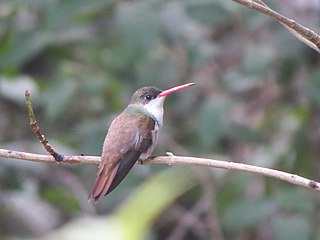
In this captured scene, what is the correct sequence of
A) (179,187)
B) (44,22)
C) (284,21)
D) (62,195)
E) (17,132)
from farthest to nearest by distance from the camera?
1. (17,132)
2. (62,195)
3. (44,22)
4. (284,21)
5. (179,187)

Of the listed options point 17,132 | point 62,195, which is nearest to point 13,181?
point 62,195

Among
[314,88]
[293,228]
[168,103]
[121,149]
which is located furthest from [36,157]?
[168,103]

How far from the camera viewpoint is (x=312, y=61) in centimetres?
573

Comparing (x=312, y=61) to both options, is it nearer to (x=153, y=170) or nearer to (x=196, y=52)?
(x=196, y=52)

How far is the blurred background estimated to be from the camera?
5.27 metres

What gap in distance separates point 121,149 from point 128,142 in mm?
96

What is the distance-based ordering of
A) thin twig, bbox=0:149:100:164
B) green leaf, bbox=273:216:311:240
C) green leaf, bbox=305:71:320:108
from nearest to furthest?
thin twig, bbox=0:149:100:164
green leaf, bbox=273:216:311:240
green leaf, bbox=305:71:320:108

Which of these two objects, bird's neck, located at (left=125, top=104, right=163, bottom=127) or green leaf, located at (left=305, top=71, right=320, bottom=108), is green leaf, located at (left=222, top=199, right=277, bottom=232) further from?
bird's neck, located at (left=125, top=104, right=163, bottom=127)

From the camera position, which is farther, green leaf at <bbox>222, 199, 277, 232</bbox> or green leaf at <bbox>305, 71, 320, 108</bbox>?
green leaf at <bbox>305, 71, 320, 108</bbox>

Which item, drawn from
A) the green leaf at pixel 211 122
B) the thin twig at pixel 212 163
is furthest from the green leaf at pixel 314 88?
the thin twig at pixel 212 163

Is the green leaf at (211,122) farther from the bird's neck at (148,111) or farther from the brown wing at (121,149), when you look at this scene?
the brown wing at (121,149)

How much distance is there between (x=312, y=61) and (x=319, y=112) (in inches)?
20.1

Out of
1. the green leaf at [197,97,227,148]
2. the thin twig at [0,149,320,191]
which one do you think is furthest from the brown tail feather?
the green leaf at [197,97,227,148]

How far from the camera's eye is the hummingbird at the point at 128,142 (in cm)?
320
